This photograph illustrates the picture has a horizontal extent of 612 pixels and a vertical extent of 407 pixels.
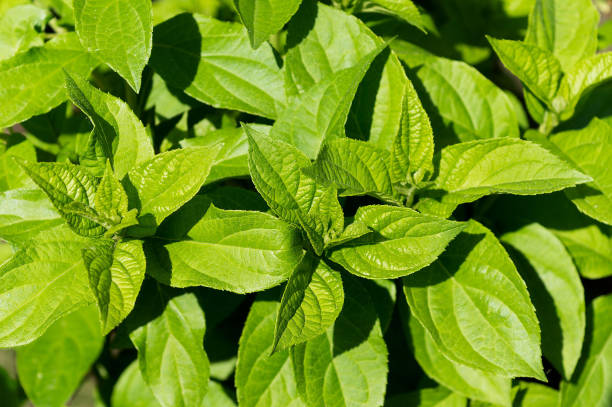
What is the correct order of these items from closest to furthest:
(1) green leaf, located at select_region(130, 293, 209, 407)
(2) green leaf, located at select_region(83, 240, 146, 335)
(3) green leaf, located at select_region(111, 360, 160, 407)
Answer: (2) green leaf, located at select_region(83, 240, 146, 335)
(1) green leaf, located at select_region(130, 293, 209, 407)
(3) green leaf, located at select_region(111, 360, 160, 407)

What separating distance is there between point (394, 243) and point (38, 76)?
93 cm

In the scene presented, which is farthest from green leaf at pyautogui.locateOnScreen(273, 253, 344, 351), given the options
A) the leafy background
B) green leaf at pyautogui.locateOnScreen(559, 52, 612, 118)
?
green leaf at pyautogui.locateOnScreen(559, 52, 612, 118)

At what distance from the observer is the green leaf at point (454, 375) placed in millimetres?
1510

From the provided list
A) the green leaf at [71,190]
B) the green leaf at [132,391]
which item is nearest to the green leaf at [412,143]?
the green leaf at [71,190]

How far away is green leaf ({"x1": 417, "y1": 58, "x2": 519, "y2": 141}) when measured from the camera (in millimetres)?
1487

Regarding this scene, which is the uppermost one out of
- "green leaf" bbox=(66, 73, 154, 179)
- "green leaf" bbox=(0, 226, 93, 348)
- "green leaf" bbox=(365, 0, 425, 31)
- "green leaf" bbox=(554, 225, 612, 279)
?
"green leaf" bbox=(365, 0, 425, 31)

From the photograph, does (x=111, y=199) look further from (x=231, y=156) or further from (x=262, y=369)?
(x=262, y=369)

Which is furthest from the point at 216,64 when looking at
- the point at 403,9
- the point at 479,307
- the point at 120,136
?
the point at 479,307

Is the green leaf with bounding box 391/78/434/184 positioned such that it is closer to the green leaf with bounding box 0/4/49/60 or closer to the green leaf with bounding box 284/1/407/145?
the green leaf with bounding box 284/1/407/145

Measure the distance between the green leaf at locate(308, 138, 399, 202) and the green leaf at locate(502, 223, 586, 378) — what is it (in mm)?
569

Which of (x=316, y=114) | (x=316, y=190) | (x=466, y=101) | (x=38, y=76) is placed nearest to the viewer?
(x=316, y=190)

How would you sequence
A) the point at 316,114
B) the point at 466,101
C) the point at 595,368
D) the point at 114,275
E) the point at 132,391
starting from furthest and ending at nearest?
the point at 132,391 → the point at 595,368 → the point at 466,101 → the point at 316,114 → the point at 114,275

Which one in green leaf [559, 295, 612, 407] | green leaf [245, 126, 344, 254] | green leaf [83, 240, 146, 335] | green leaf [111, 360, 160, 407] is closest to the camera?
→ green leaf [83, 240, 146, 335]

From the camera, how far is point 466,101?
151 centimetres
